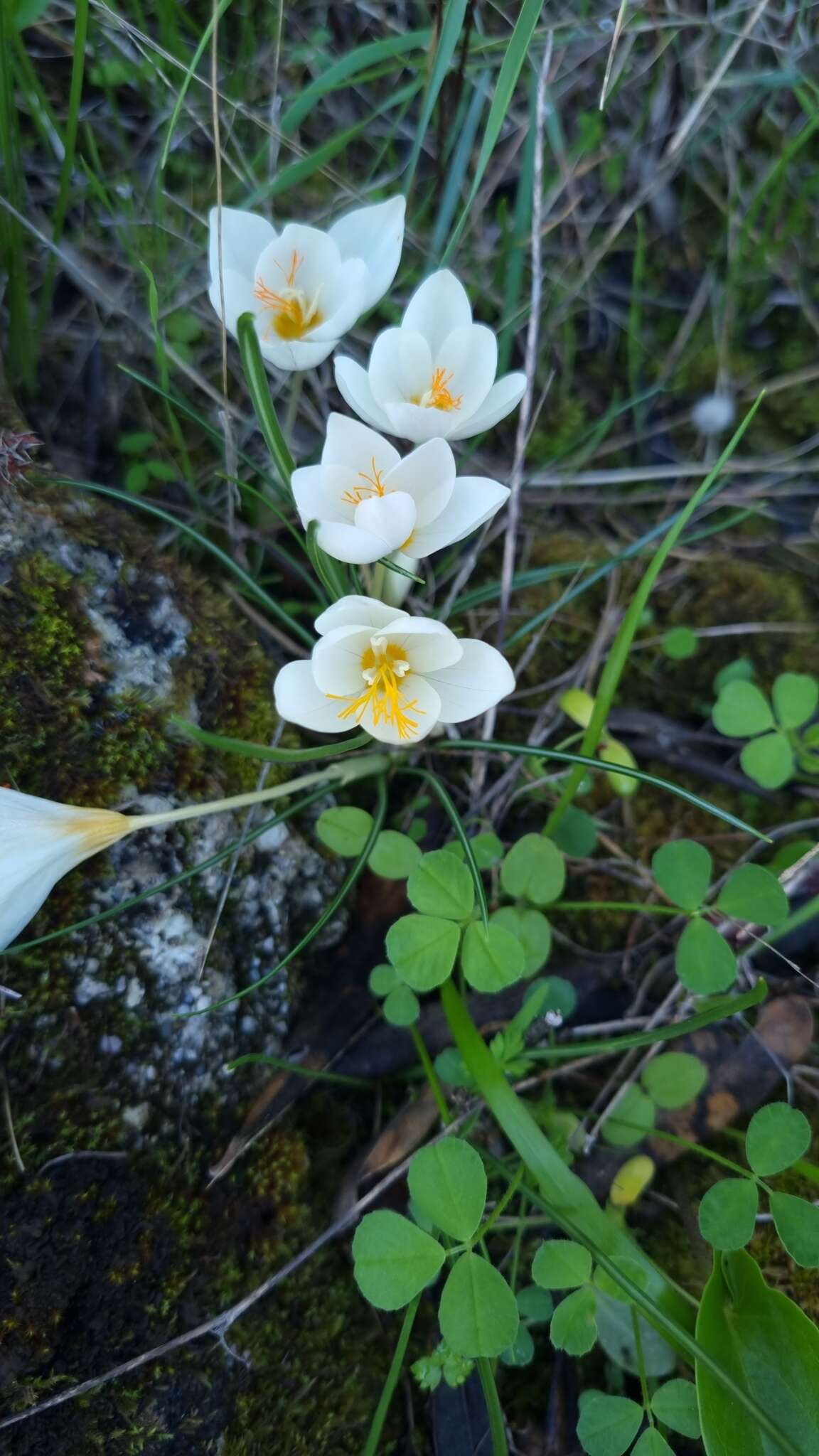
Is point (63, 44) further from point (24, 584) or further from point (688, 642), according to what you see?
point (688, 642)

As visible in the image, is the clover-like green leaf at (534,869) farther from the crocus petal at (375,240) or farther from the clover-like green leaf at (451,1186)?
the crocus petal at (375,240)

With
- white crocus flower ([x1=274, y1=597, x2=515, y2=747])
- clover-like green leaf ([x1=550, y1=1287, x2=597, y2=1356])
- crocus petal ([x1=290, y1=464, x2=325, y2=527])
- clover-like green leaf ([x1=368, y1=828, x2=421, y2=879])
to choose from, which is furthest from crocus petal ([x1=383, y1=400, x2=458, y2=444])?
clover-like green leaf ([x1=550, y1=1287, x2=597, y2=1356])

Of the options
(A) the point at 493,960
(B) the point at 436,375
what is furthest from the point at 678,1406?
(B) the point at 436,375

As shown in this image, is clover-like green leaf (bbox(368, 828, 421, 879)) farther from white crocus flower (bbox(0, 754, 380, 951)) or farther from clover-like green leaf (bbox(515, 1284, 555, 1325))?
clover-like green leaf (bbox(515, 1284, 555, 1325))

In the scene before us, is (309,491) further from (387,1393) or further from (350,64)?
(387,1393)

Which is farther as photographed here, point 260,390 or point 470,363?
point 470,363

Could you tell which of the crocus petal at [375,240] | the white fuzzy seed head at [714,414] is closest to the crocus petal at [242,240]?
the crocus petal at [375,240]

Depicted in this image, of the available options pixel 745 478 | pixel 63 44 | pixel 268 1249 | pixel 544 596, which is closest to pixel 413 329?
Answer: pixel 544 596
